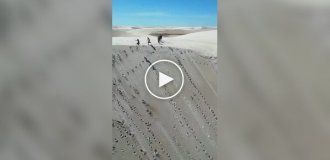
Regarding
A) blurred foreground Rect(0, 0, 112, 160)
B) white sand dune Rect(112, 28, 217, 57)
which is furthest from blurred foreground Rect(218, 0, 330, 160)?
blurred foreground Rect(0, 0, 112, 160)

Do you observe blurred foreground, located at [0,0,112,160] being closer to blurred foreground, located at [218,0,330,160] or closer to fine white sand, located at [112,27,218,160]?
fine white sand, located at [112,27,218,160]

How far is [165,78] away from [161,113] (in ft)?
0.29

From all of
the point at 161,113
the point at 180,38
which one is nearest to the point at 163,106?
the point at 161,113

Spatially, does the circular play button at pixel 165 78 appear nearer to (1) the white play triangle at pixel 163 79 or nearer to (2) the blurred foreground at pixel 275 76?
(1) the white play triangle at pixel 163 79

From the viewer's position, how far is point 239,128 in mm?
816

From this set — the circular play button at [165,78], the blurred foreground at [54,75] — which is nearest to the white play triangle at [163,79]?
the circular play button at [165,78]

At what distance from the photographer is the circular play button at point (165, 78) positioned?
2.74 feet

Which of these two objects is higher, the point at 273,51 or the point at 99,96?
the point at 273,51

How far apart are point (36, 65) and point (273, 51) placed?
56 centimetres

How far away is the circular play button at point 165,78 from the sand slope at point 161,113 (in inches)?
0.5

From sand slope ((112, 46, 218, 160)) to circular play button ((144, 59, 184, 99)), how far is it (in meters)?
0.01

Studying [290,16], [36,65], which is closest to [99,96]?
[36,65]

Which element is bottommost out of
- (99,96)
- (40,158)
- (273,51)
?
(40,158)

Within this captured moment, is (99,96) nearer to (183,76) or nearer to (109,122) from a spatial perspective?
(109,122)
